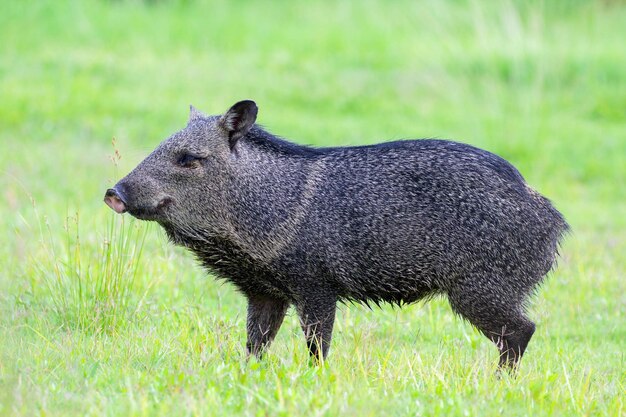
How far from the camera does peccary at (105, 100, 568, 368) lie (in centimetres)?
512

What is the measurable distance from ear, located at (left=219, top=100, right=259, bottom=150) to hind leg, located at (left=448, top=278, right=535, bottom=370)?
4.21 ft

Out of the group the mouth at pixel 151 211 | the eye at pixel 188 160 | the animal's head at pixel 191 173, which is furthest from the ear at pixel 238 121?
the mouth at pixel 151 211

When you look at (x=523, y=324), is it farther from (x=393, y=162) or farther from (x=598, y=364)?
(x=393, y=162)

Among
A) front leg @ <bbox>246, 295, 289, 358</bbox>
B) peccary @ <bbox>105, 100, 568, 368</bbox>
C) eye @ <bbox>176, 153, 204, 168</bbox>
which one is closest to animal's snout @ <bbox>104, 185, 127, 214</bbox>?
peccary @ <bbox>105, 100, 568, 368</bbox>

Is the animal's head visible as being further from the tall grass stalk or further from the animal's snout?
the tall grass stalk

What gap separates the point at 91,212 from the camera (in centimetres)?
892

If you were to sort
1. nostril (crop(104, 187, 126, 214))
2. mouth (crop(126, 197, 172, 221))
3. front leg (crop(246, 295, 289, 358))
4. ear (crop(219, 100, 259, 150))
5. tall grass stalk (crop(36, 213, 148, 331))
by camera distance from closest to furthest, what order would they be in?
1. nostril (crop(104, 187, 126, 214))
2. mouth (crop(126, 197, 172, 221))
3. ear (crop(219, 100, 259, 150))
4. front leg (crop(246, 295, 289, 358))
5. tall grass stalk (crop(36, 213, 148, 331))

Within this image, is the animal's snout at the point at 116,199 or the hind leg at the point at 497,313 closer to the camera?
the animal's snout at the point at 116,199

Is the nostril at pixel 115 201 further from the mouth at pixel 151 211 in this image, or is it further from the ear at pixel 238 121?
the ear at pixel 238 121

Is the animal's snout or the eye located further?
the eye

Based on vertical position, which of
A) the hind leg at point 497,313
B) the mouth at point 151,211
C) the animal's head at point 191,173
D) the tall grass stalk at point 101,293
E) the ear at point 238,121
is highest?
the ear at point 238,121

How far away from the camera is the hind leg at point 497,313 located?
16.9 feet

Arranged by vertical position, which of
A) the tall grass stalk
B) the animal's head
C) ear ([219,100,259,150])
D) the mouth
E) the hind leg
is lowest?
the tall grass stalk

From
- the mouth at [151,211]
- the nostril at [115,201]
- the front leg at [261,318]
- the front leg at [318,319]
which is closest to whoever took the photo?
the nostril at [115,201]
